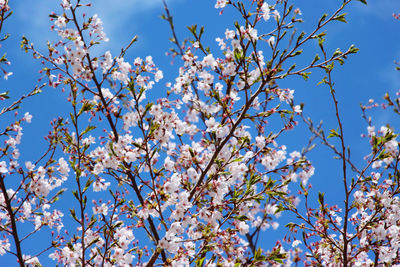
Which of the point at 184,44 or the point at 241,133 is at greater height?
the point at 184,44

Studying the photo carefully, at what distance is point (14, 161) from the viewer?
5.15m

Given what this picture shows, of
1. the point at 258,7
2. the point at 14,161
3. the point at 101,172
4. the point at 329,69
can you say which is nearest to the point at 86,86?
the point at 101,172

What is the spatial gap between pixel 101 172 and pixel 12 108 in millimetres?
2203

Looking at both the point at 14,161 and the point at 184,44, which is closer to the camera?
the point at 14,161

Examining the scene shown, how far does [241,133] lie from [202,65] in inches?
45.6

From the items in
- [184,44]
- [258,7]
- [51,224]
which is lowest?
[51,224]

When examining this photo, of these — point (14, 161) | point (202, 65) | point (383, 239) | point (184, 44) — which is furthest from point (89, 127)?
point (383, 239)

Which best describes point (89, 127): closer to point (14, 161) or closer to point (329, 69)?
point (14, 161)

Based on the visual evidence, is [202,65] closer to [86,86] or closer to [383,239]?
[86,86]

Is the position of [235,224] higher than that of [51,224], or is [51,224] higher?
[51,224]

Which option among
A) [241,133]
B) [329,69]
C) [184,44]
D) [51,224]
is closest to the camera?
[329,69]

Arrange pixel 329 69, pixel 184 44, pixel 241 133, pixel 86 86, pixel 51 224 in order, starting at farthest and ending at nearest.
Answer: pixel 184 44, pixel 51 224, pixel 241 133, pixel 86 86, pixel 329 69

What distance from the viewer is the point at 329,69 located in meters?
4.36

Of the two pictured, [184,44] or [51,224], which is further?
[184,44]
